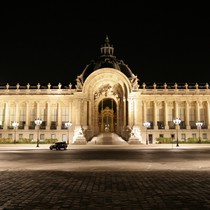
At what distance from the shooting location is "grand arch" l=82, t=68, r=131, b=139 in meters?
62.9

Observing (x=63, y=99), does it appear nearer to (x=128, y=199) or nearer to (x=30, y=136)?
(x=30, y=136)

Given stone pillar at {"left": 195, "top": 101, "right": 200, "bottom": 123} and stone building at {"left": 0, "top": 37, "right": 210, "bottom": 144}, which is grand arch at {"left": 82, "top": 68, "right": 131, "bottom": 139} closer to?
stone building at {"left": 0, "top": 37, "right": 210, "bottom": 144}

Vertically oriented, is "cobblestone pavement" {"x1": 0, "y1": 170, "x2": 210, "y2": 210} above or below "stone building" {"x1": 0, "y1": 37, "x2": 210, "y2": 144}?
below

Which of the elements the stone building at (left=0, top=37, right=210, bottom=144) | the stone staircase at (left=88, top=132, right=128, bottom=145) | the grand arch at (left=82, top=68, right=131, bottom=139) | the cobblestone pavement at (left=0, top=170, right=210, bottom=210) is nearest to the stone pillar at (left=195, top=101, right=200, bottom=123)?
the stone building at (left=0, top=37, right=210, bottom=144)

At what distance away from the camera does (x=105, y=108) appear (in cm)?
7262

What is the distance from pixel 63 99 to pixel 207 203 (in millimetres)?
63458

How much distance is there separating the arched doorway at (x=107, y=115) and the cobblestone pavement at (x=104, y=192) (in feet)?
194

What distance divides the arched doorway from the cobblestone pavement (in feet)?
194

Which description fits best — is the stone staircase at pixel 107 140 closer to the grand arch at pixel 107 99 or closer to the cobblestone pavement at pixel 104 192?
the grand arch at pixel 107 99

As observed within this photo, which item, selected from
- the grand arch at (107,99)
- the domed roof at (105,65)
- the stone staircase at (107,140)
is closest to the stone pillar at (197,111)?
the domed roof at (105,65)

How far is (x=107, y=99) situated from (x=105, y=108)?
2545 mm

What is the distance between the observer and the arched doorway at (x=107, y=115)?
238 feet

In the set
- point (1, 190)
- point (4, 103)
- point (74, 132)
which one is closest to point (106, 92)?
point (74, 132)

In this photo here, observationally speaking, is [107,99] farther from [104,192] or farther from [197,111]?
[104,192]
